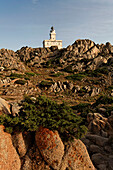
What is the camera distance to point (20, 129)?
12141mm

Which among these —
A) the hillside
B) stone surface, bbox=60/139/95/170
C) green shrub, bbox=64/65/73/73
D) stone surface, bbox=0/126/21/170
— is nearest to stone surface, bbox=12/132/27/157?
stone surface, bbox=0/126/21/170

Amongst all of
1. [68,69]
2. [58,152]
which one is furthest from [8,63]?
[58,152]

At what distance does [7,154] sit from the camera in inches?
420

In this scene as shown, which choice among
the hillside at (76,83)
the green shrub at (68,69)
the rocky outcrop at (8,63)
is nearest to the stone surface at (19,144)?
the hillside at (76,83)

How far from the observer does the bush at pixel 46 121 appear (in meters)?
11.7

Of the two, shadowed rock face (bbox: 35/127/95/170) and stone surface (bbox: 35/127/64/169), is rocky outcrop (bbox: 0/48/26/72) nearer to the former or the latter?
stone surface (bbox: 35/127/64/169)

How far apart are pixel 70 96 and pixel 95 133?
3283 cm

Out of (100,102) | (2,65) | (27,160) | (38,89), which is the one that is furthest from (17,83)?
(27,160)

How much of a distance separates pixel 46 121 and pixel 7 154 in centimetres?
403

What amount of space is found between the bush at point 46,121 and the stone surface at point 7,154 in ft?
2.78

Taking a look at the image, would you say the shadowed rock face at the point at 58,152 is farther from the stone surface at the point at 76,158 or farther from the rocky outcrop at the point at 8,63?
the rocky outcrop at the point at 8,63

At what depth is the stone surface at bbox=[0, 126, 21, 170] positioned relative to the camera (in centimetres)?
1018

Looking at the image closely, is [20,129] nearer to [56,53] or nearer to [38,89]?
[38,89]

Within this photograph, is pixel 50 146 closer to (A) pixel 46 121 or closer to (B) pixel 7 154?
(A) pixel 46 121
